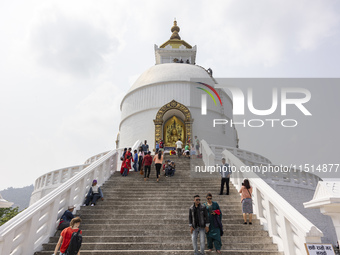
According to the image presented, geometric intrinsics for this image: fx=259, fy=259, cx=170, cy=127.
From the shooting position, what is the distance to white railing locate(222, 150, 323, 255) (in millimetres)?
4164

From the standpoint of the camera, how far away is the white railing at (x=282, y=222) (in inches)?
164

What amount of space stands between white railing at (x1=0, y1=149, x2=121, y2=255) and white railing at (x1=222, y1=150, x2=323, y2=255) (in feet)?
15.6

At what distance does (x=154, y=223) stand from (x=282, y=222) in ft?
9.36

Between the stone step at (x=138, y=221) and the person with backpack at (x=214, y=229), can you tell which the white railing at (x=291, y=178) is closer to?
the stone step at (x=138, y=221)

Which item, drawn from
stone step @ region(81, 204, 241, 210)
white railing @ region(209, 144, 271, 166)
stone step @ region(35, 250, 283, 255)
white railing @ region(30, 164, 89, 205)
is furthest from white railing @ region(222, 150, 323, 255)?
white railing @ region(30, 164, 89, 205)

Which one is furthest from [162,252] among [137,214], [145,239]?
[137,214]

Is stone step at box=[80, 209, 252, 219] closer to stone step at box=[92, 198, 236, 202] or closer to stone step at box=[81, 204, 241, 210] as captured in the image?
stone step at box=[81, 204, 241, 210]

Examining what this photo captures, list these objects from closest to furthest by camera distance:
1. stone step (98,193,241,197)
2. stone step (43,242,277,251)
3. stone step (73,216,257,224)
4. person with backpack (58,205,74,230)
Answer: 1. stone step (43,242,277,251)
2. person with backpack (58,205,74,230)
3. stone step (73,216,257,224)
4. stone step (98,193,241,197)

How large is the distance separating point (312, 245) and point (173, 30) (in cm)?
3223

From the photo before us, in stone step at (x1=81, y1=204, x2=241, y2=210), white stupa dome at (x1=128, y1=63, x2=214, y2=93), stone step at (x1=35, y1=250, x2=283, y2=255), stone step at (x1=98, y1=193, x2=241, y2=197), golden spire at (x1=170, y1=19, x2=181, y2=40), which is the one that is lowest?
stone step at (x1=35, y1=250, x2=283, y2=255)

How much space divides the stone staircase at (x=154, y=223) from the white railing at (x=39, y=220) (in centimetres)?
26

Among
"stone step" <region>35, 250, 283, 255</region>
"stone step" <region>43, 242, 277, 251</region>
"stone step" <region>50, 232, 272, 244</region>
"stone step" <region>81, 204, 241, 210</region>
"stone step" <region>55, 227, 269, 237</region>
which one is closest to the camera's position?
"stone step" <region>35, 250, 283, 255</region>

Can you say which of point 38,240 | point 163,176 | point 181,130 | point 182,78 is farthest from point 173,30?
point 38,240

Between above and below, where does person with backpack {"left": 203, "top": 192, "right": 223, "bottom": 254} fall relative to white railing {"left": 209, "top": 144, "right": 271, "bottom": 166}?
below
